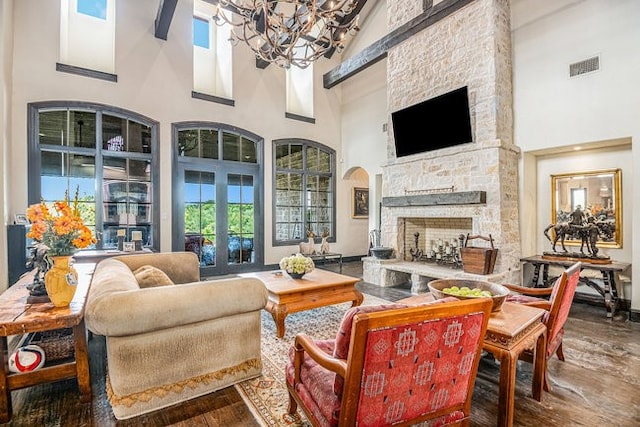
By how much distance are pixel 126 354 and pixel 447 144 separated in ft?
16.3

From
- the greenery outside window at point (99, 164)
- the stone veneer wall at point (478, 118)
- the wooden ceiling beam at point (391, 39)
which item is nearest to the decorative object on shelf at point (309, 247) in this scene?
the stone veneer wall at point (478, 118)

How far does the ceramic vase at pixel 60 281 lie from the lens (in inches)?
83.5

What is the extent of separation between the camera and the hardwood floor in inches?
77.9

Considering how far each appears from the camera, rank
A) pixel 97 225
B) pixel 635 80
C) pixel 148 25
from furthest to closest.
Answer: pixel 148 25
pixel 97 225
pixel 635 80

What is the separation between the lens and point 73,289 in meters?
2.19

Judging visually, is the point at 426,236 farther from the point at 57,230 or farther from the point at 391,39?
the point at 57,230

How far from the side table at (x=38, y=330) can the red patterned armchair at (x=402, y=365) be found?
162cm

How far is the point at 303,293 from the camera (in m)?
3.51

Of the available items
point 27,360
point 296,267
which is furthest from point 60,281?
point 296,267

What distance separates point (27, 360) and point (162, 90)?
17.5 ft

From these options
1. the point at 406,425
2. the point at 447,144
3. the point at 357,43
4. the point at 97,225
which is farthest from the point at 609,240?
the point at 97,225

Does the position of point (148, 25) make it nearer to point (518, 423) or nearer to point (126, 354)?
point (126, 354)

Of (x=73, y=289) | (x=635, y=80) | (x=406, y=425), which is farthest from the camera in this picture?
(x=635, y=80)

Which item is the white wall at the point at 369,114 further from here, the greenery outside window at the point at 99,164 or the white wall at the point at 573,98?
the greenery outside window at the point at 99,164
